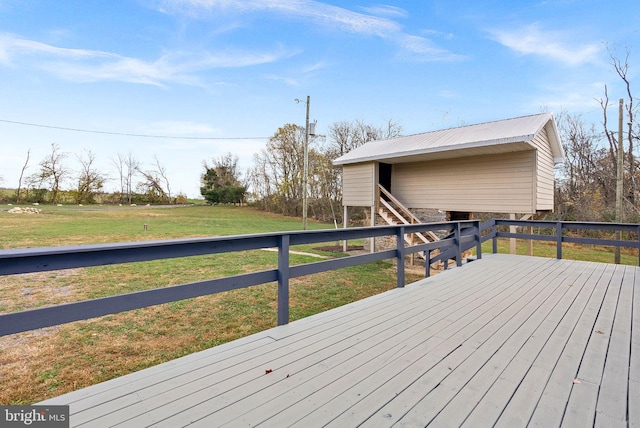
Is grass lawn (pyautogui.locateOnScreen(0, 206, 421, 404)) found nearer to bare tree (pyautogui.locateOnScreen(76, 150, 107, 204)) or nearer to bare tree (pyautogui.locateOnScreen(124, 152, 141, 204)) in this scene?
bare tree (pyautogui.locateOnScreen(76, 150, 107, 204))

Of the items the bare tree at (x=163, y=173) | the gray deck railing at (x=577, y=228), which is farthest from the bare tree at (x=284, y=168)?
the gray deck railing at (x=577, y=228)

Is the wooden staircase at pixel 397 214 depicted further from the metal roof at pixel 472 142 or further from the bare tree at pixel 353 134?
the bare tree at pixel 353 134

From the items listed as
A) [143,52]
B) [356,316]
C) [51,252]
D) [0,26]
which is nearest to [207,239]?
[51,252]

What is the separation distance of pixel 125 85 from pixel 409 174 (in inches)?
619

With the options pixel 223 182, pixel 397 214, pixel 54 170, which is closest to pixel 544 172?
pixel 397 214

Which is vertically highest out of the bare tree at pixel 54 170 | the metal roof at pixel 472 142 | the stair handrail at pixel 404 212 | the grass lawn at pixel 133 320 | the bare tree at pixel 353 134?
the bare tree at pixel 353 134

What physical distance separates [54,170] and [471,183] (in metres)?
36.9

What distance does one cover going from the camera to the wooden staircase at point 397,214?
9425 millimetres

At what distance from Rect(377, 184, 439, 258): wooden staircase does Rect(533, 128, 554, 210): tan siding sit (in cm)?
294

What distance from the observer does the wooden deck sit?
147 cm

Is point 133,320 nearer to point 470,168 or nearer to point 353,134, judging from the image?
point 470,168

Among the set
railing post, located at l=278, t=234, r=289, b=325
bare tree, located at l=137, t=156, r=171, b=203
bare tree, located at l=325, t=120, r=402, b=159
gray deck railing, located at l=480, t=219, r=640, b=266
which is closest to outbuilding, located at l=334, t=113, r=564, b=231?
gray deck railing, located at l=480, t=219, r=640, b=266

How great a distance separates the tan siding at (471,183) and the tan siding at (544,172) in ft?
0.87

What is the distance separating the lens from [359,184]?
10836mm
